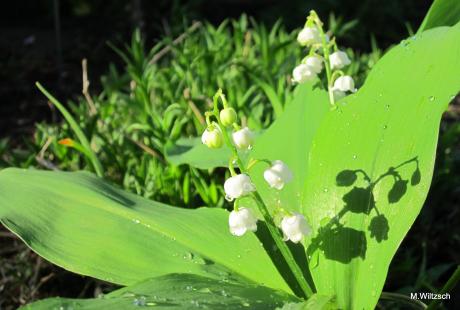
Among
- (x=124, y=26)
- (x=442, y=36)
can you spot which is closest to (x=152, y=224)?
(x=442, y=36)

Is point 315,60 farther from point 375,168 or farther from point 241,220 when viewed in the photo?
point 241,220

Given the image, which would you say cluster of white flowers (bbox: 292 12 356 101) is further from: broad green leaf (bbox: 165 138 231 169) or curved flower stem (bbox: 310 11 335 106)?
broad green leaf (bbox: 165 138 231 169)

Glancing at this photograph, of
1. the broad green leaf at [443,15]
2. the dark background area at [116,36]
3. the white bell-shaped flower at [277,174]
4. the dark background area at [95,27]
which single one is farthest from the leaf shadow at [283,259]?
the dark background area at [95,27]

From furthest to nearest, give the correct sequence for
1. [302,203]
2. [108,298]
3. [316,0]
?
[316,0], [302,203], [108,298]

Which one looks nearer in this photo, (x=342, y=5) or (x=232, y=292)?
(x=232, y=292)

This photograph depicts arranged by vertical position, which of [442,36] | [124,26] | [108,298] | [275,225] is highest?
[124,26]

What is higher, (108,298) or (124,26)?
(124,26)

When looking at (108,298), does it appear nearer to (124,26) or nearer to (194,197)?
(194,197)

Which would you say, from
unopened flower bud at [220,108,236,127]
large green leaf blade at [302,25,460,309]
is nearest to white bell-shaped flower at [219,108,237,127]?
unopened flower bud at [220,108,236,127]
